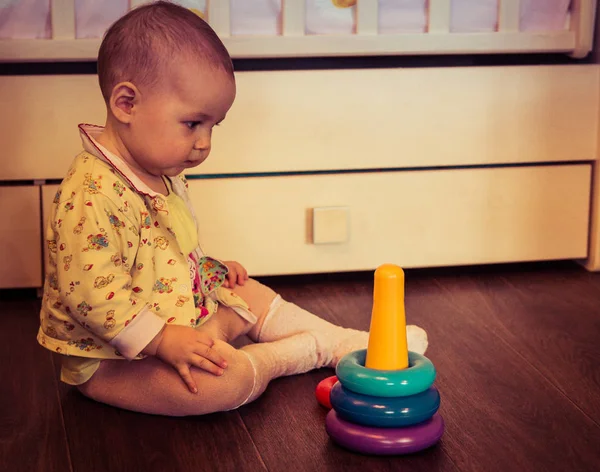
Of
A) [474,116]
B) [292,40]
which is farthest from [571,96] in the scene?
[292,40]

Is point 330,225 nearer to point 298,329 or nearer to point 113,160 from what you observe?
point 298,329

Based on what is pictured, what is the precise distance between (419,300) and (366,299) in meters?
0.10

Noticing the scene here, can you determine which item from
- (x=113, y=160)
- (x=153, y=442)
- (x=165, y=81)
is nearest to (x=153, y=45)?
(x=165, y=81)

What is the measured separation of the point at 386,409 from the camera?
1026mm

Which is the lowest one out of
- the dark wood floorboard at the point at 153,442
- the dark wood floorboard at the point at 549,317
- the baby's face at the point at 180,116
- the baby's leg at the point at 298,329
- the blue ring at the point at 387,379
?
the dark wood floorboard at the point at 153,442

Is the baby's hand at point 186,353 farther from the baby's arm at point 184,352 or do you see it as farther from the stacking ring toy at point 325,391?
the stacking ring toy at point 325,391

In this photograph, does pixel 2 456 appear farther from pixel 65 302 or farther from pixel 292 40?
pixel 292 40

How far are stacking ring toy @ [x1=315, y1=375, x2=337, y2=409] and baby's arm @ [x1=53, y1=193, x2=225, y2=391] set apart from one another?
0.48ft

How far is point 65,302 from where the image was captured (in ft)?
3.71

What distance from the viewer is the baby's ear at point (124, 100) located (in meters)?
1.14

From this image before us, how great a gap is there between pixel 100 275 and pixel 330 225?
72 centimetres

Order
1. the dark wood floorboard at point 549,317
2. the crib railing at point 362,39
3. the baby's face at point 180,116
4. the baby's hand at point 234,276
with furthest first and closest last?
the crib railing at point 362,39
the baby's hand at point 234,276
the dark wood floorboard at point 549,317
the baby's face at point 180,116

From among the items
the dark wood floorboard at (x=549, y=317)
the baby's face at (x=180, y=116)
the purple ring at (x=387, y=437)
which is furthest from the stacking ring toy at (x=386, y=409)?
the baby's face at (x=180, y=116)

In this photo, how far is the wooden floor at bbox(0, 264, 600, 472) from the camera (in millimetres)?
1052
